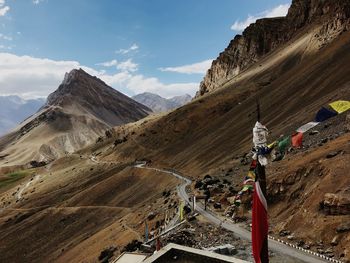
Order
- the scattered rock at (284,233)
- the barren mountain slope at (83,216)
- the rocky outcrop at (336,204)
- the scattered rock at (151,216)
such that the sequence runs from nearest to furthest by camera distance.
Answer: the rocky outcrop at (336,204) < the scattered rock at (284,233) < the scattered rock at (151,216) < the barren mountain slope at (83,216)

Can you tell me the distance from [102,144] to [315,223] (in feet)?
446

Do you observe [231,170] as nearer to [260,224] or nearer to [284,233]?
[284,233]

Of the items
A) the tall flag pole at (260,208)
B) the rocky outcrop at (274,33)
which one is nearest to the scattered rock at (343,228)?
the tall flag pole at (260,208)

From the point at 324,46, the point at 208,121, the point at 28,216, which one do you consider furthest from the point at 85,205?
the point at 324,46

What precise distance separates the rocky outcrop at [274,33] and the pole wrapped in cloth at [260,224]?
3750 inches

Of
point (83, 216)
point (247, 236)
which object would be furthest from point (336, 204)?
point (83, 216)

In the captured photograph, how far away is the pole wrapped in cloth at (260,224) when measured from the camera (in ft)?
36.4

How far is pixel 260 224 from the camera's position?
11.1 meters

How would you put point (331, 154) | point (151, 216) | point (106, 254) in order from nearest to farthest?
point (331, 154)
point (106, 254)
point (151, 216)

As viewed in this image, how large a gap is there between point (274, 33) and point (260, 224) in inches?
5819

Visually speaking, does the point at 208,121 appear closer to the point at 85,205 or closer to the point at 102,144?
the point at 85,205

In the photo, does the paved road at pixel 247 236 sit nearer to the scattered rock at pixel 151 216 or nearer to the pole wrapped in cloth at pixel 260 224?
the scattered rock at pixel 151 216

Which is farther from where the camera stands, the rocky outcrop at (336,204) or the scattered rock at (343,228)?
the rocky outcrop at (336,204)

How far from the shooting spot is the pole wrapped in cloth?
11.1m
